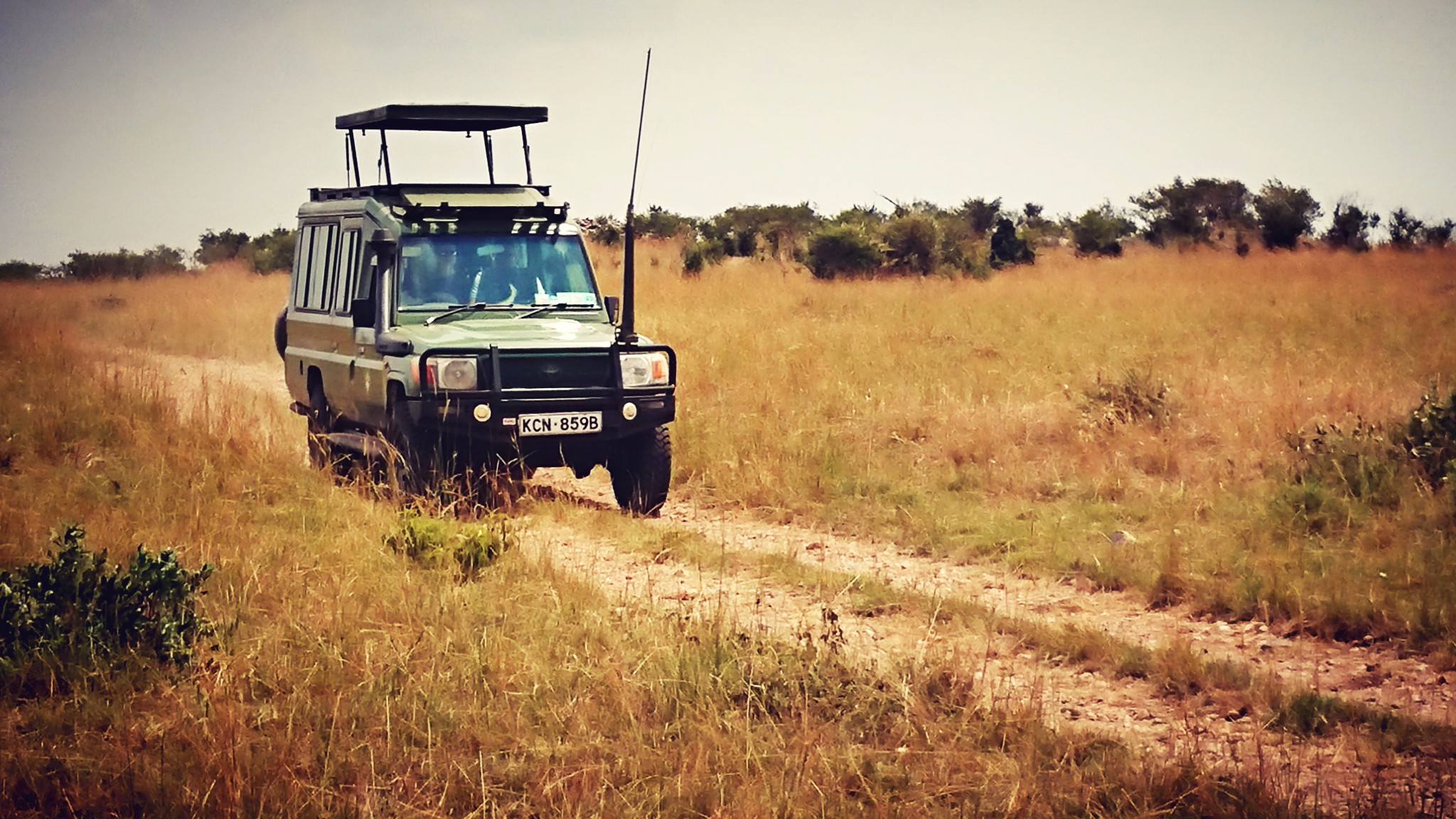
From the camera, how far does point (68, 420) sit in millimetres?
9891

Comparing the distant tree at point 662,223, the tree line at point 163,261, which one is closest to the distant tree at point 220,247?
the tree line at point 163,261

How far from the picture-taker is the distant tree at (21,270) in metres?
30.8

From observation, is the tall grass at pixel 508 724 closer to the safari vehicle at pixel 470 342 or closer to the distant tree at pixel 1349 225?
the safari vehicle at pixel 470 342

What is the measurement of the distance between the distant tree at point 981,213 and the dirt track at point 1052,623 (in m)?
34.4

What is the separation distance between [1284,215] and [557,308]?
27892 mm

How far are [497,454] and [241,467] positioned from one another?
6.13 feet

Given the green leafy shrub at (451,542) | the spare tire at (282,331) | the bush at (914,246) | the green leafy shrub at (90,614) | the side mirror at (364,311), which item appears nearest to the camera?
the green leafy shrub at (90,614)

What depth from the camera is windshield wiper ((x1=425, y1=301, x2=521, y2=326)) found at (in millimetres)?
8441

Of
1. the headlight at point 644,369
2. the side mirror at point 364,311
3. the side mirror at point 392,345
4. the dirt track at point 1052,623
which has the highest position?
the side mirror at point 364,311

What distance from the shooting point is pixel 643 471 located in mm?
8594

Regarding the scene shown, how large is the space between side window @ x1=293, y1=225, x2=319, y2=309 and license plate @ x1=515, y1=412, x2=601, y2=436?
3.17m

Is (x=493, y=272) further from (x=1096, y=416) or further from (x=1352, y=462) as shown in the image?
(x=1352, y=462)

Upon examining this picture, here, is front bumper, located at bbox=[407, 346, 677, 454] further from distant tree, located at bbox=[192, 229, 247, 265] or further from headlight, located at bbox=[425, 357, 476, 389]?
distant tree, located at bbox=[192, 229, 247, 265]

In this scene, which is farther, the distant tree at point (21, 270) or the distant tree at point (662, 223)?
the distant tree at point (662, 223)
